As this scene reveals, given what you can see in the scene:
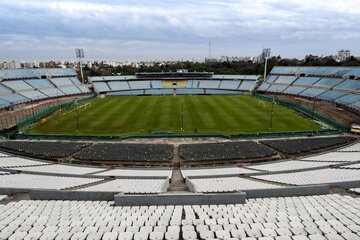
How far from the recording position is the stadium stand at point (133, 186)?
717 inches

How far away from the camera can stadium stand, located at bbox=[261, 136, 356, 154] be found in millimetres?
35625

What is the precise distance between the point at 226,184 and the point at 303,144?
71.9 ft

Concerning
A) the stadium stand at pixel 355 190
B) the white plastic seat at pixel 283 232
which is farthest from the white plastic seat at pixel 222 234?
the stadium stand at pixel 355 190

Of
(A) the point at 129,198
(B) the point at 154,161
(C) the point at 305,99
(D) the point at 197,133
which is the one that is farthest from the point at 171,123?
(C) the point at 305,99

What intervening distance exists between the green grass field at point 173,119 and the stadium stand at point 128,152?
9653 millimetres

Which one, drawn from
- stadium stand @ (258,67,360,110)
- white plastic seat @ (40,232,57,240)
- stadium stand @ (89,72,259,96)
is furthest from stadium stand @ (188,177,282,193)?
stadium stand @ (89,72,259,96)

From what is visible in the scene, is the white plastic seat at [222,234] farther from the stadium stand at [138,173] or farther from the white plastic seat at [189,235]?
the stadium stand at [138,173]

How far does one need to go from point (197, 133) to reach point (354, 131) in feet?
88.5

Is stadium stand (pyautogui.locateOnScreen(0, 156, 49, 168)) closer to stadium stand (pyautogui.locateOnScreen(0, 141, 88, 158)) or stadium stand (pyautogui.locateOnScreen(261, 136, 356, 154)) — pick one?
stadium stand (pyautogui.locateOnScreen(0, 141, 88, 158))

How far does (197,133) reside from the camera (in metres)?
45.3

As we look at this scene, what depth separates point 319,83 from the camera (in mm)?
83938

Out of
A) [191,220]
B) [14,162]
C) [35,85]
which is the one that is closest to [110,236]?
[191,220]

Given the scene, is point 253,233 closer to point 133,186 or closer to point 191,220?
point 191,220

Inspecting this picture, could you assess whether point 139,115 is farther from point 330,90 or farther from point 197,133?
point 330,90
